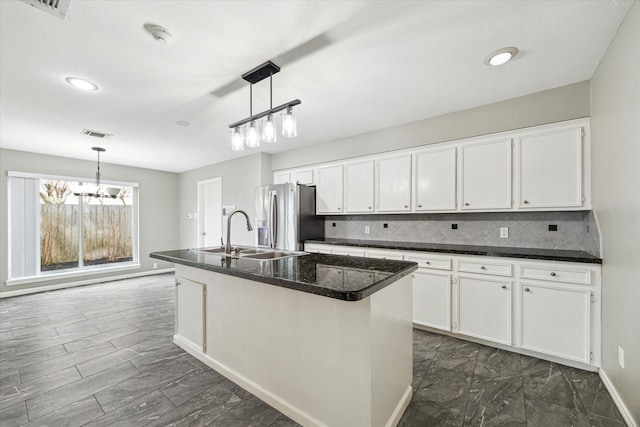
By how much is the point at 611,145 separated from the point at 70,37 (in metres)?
3.80

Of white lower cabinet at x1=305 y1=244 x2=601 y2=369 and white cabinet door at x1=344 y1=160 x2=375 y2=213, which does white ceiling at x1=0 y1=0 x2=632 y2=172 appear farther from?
white lower cabinet at x1=305 y1=244 x2=601 y2=369

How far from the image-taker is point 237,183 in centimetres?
522

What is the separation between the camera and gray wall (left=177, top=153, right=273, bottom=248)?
4855mm

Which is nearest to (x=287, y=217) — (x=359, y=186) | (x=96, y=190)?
(x=359, y=186)

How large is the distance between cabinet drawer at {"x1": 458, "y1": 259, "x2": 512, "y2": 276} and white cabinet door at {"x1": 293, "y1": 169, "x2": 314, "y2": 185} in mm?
2499

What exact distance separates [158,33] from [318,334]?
7.05ft

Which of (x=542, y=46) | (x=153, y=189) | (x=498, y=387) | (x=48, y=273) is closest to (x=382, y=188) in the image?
(x=542, y=46)

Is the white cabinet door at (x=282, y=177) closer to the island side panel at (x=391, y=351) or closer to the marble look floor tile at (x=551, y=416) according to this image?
the island side panel at (x=391, y=351)

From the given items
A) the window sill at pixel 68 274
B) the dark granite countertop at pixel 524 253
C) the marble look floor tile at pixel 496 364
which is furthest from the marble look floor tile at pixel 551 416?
the window sill at pixel 68 274

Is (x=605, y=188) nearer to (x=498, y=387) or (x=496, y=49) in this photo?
(x=496, y=49)

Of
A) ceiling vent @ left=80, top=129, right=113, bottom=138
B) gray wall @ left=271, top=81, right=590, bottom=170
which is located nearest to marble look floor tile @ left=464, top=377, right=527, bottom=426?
gray wall @ left=271, top=81, right=590, bottom=170

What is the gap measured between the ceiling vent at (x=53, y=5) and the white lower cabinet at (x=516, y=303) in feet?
11.0

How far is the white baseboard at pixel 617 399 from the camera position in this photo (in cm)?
161

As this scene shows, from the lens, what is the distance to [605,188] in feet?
6.62
